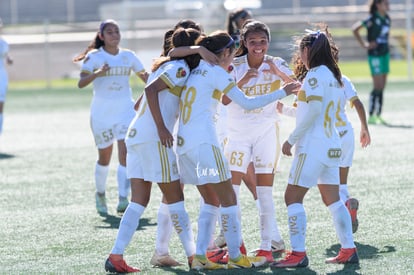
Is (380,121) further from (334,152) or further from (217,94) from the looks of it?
(217,94)

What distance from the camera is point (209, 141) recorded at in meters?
6.71

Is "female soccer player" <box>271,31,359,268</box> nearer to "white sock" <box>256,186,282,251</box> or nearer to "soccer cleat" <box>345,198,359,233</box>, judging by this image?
"white sock" <box>256,186,282,251</box>

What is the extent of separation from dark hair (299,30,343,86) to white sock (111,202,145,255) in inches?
61.9

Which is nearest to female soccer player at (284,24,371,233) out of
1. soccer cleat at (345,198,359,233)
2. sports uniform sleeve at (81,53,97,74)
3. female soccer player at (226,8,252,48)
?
soccer cleat at (345,198,359,233)

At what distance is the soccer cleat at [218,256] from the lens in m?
7.22

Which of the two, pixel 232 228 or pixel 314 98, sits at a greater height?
pixel 314 98

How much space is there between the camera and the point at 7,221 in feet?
29.9

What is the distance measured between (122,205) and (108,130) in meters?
0.78

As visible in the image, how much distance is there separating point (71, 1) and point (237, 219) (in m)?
34.9

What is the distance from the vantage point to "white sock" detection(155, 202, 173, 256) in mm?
7102

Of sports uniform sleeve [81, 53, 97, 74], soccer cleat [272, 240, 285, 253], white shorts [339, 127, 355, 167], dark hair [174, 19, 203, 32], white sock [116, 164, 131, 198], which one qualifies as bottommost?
white sock [116, 164, 131, 198]

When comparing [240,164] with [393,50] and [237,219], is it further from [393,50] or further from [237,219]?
[393,50]

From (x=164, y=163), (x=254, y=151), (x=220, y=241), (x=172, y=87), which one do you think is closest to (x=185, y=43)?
(x=172, y=87)

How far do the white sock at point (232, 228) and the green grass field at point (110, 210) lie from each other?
16cm
